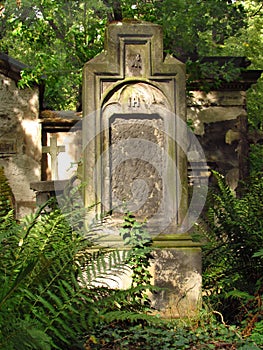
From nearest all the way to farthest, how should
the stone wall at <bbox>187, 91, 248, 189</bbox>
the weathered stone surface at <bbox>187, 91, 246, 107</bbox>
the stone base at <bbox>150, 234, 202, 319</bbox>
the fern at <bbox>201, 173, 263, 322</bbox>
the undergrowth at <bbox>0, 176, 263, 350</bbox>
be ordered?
the undergrowth at <bbox>0, 176, 263, 350</bbox>, the fern at <bbox>201, 173, 263, 322</bbox>, the stone base at <bbox>150, 234, 202, 319</bbox>, the stone wall at <bbox>187, 91, 248, 189</bbox>, the weathered stone surface at <bbox>187, 91, 246, 107</bbox>

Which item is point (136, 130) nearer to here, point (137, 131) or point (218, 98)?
point (137, 131)

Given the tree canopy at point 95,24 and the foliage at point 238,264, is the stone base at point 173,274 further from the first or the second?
the tree canopy at point 95,24

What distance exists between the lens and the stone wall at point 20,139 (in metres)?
12.3

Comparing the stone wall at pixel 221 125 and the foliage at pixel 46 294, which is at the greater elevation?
the stone wall at pixel 221 125

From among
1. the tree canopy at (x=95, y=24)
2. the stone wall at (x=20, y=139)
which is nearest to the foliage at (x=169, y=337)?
the tree canopy at (x=95, y=24)

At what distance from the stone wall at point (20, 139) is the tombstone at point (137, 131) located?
6.73 meters

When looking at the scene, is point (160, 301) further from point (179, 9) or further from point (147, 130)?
point (179, 9)

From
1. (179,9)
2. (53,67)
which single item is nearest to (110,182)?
(53,67)

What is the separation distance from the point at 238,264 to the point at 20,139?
26.8 ft

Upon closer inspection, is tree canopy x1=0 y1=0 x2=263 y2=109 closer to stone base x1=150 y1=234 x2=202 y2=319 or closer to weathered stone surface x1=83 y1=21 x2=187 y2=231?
weathered stone surface x1=83 y1=21 x2=187 y2=231

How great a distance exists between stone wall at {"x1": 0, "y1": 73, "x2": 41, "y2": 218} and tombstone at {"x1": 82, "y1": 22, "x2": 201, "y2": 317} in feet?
22.1

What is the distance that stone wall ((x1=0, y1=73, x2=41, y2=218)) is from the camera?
12331 millimetres

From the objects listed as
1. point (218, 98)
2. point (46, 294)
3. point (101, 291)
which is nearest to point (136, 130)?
point (101, 291)

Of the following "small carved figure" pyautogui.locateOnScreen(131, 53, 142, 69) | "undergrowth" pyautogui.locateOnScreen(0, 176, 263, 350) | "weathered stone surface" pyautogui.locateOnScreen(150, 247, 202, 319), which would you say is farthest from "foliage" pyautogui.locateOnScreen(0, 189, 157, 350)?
"small carved figure" pyautogui.locateOnScreen(131, 53, 142, 69)
